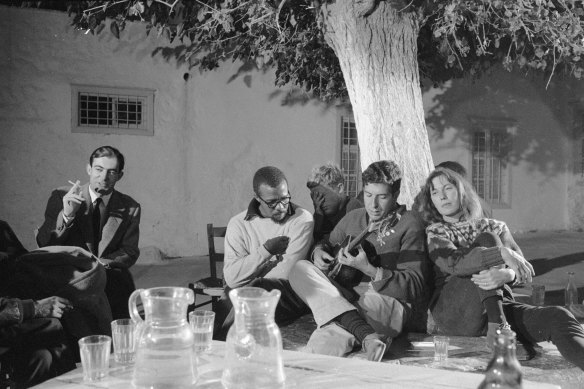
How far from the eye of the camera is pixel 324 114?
1148 cm

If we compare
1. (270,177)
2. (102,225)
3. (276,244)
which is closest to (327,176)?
(270,177)

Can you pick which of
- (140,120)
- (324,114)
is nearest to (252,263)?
(140,120)

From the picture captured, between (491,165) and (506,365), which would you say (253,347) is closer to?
(506,365)

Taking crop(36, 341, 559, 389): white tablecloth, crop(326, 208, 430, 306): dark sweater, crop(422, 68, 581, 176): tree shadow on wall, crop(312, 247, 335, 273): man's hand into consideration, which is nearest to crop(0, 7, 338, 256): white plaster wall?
crop(422, 68, 581, 176): tree shadow on wall

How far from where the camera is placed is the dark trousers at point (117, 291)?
472cm

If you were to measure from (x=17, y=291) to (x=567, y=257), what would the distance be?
32.3 ft

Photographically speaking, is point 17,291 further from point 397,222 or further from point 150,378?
point 397,222

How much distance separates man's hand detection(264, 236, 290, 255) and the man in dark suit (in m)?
1.24

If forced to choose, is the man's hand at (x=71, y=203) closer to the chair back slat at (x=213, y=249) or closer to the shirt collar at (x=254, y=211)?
the shirt collar at (x=254, y=211)

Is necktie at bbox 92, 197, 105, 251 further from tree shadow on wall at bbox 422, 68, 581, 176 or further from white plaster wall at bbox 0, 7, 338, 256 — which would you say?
tree shadow on wall at bbox 422, 68, 581, 176

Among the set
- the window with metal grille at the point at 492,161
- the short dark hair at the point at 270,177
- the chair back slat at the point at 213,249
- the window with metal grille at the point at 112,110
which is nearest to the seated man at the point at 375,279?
the short dark hair at the point at 270,177

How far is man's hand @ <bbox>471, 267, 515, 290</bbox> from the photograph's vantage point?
12.9ft

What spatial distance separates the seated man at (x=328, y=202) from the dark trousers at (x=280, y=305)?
0.93m

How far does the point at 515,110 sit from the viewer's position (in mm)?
13938
